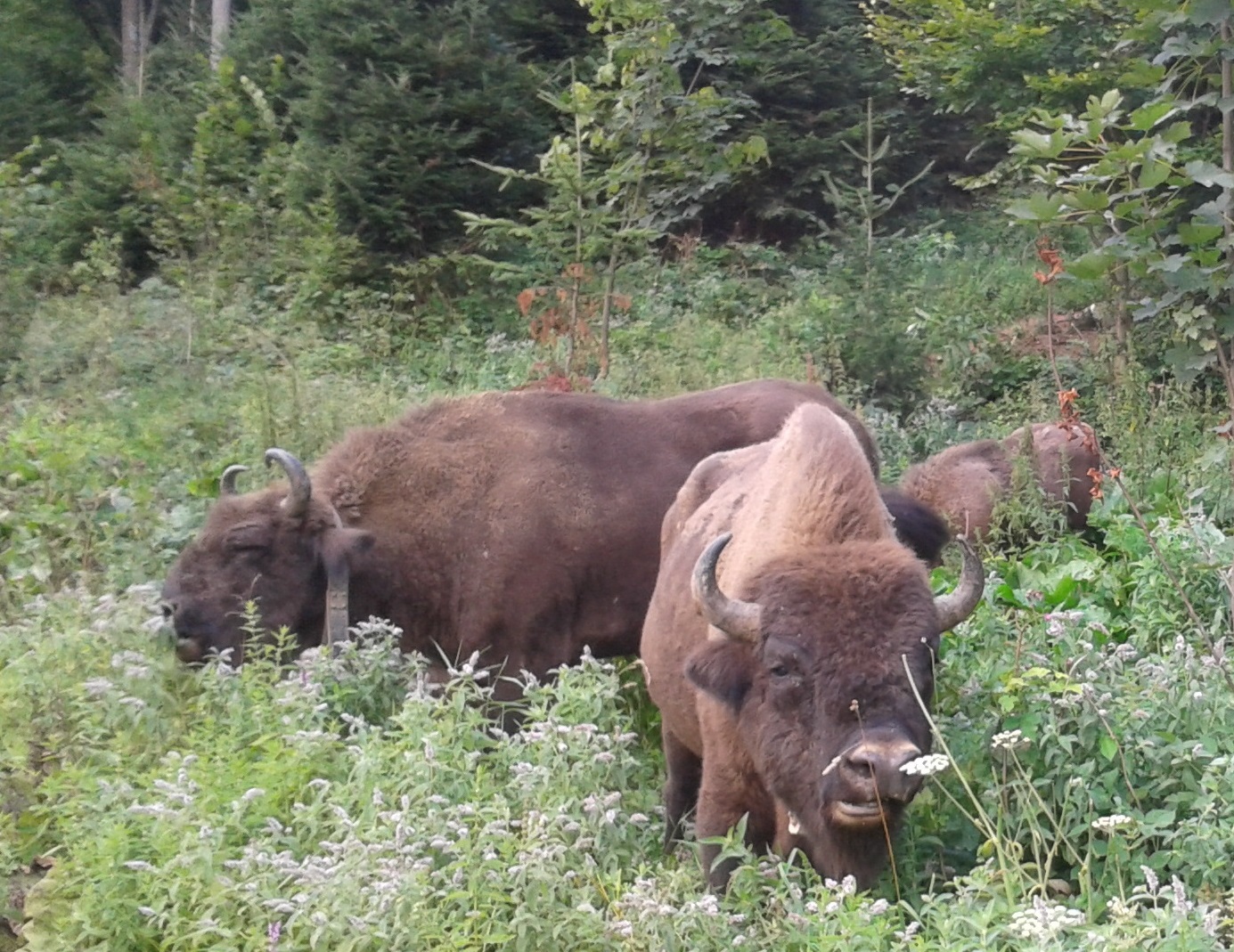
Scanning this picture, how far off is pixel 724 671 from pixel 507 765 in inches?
46.1

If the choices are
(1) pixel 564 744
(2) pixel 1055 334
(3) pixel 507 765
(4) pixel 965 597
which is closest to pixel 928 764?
(4) pixel 965 597

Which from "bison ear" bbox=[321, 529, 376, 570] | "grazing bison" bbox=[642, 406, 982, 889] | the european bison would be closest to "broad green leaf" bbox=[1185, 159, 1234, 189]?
"grazing bison" bbox=[642, 406, 982, 889]

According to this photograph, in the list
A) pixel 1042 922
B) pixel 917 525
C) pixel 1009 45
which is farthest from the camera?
pixel 1009 45

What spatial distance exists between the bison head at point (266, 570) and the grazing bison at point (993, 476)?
3.63 metres

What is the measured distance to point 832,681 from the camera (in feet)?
13.0

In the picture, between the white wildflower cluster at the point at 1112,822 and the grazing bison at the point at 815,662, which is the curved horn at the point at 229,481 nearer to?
the grazing bison at the point at 815,662

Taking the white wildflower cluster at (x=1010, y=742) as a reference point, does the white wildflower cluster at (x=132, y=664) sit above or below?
below

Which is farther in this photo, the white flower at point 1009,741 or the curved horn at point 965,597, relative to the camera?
the curved horn at point 965,597

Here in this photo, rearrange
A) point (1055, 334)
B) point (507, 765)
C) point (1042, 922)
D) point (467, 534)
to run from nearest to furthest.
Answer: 1. point (1042, 922)
2. point (507, 765)
3. point (467, 534)
4. point (1055, 334)

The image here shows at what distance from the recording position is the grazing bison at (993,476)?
841 cm

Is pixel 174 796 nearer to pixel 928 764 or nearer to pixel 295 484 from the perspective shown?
pixel 928 764

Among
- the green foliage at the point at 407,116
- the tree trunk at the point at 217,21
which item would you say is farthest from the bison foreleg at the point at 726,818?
the tree trunk at the point at 217,21

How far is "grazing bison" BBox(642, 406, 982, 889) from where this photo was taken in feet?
12.8

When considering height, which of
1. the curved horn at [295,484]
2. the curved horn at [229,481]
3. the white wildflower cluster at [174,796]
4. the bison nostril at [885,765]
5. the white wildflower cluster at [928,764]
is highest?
the white wildflower cluster at [928,764]
